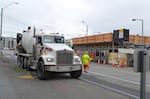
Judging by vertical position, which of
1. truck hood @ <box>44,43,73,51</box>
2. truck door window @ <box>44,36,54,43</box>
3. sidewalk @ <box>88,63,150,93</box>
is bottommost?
sidewalk @ <box>88,63,150,93</box>

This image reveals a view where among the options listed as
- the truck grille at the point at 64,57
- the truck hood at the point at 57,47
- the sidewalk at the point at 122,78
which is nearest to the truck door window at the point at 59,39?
the truck hood at the point at 57,47

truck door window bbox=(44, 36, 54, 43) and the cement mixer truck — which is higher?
truck door window bbox=(44, 36, 54, 43)

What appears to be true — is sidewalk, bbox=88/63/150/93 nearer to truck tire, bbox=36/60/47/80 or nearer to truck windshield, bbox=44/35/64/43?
truck windshield, bbox=44/35/64/43

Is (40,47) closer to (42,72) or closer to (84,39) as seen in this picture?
(42,72)

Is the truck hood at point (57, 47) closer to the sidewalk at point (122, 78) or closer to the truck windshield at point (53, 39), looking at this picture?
the truck windshield at point (53, 39)

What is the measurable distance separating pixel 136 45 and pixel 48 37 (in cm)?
2707

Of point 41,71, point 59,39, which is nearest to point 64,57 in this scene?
point 41,71

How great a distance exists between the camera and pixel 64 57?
49.4ft

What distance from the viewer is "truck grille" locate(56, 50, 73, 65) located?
1486 centimetres

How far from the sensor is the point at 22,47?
22.2m

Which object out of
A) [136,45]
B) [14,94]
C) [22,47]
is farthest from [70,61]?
[136,45]

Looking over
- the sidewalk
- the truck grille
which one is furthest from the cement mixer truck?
the sidewalk

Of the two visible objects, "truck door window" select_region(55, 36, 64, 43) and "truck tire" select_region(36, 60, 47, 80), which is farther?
"truck door window" select_region(55, 36, 64, 43)

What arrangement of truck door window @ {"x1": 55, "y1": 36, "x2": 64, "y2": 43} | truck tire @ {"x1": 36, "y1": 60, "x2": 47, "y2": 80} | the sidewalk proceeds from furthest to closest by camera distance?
truck door window @ {"x1": 55, "y1": 36, "x2": 64, "y2": 43} < truck tire @ {"x1": 36, "y1": 60, "x2": 47, "y2": 80} < the sidewalk
